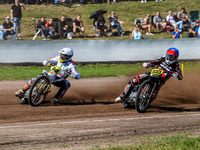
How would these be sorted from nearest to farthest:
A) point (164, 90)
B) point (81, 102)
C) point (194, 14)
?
point (81, 102), point (164, 90), point (194, 14)

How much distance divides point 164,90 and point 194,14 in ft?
47.0

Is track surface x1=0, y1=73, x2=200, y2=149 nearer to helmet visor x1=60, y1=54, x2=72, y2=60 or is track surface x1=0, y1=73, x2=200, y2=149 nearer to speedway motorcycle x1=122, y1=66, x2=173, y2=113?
speedway motorcycle x1=122, y1=66, x2=173, y2=113

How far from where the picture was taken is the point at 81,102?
419 inches

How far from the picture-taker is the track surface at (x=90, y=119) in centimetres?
652

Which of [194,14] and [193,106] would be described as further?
[194,14]

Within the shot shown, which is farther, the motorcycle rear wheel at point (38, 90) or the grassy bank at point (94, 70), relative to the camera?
the grassy bank at point (94, 70)

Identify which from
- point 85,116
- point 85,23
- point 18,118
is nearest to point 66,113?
point 85,116

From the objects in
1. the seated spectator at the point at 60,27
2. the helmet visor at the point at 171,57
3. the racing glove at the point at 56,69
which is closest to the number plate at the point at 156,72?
the helmet visor at the point at 171,57

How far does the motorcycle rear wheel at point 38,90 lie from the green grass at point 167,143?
12.4ft

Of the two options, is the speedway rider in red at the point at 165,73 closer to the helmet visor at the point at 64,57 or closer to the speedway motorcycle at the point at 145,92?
the speedway motorcycle at the point at 145,92

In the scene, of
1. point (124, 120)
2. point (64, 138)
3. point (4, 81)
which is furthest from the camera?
point (4, 81)

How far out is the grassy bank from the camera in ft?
50.0

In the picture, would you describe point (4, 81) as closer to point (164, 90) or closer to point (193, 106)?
point (164, 90)

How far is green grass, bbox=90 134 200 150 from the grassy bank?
26.7ft
